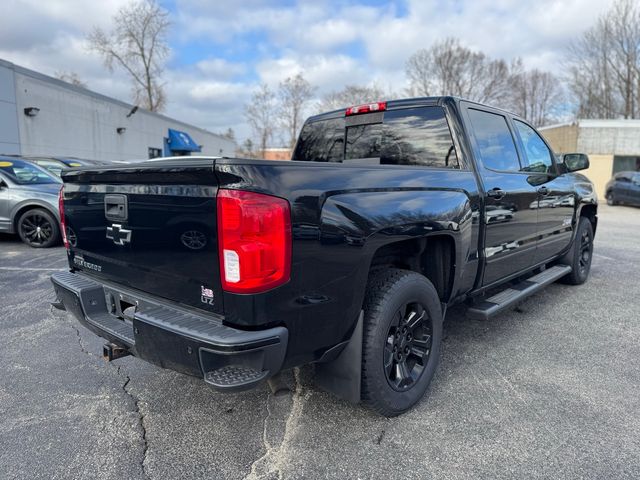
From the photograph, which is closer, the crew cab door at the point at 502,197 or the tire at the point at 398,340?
the tire at the point at 398,340

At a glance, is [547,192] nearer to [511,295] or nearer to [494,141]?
[494,141]

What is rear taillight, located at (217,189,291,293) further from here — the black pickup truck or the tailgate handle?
the tailgate handle

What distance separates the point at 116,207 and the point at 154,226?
1.27ft

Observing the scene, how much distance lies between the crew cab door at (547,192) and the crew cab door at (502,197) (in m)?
0.18

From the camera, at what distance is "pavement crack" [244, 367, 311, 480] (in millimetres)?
2176

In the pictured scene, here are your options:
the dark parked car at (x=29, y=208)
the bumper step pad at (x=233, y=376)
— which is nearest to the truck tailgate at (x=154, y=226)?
the bumper step pad at (x=233, y=376)

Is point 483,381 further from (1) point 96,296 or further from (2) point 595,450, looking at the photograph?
(1) point 96,296

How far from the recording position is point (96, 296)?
2658mm

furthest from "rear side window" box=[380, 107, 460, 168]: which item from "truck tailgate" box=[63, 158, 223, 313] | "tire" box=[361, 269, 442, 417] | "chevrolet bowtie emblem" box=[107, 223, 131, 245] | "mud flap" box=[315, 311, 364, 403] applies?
"chevrolet bowtie emblem" box=[107, 223, 131, 245]

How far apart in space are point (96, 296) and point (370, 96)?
38.2 metres

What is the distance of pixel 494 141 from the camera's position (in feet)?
12.1

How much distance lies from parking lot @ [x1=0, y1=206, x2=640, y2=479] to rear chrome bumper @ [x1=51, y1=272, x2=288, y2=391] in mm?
586

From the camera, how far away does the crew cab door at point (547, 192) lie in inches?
162

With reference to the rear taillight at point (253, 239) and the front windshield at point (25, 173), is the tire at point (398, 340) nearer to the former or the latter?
the rear taillight at point (253, 239)
